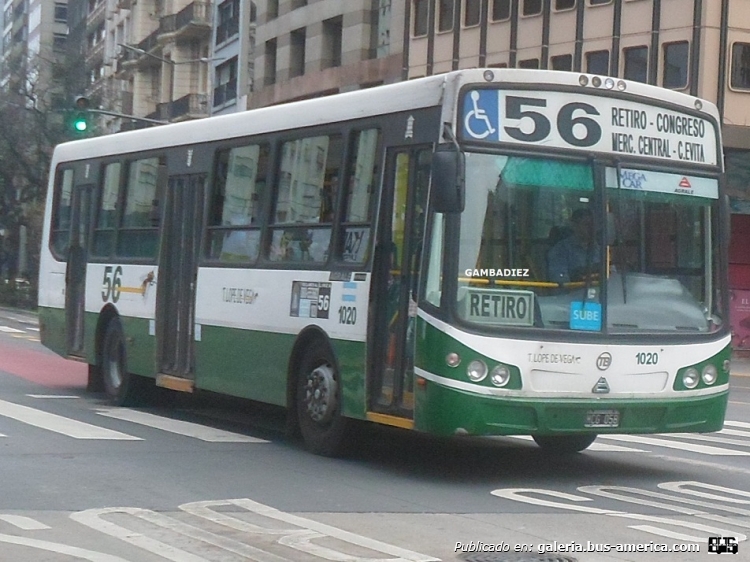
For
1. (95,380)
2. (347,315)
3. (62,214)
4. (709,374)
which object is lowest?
(95,380)

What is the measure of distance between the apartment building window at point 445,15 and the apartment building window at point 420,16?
605mm

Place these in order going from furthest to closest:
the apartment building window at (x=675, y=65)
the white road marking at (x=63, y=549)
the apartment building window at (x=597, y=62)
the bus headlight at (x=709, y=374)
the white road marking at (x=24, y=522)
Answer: the apartment building window at (x=597, y=62), the apartment building window at (x=675, y=65), the bus headlight at (x=709, y=374), the white road marking at (x=24, y=522), the white road marking at (x=63, y=549)

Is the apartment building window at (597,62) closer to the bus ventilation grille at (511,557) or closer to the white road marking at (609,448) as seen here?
the white road marking at (609,448)

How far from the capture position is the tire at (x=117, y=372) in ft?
54.9

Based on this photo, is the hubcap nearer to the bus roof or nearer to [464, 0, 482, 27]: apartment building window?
the bus roof

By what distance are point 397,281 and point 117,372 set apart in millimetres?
6607

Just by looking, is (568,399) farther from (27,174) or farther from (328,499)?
(27,174)

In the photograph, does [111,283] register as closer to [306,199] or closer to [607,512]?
[306,199]

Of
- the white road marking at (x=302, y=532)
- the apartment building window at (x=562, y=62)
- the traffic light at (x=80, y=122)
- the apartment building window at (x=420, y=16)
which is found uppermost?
the apartment building window at (x=420, y=16)

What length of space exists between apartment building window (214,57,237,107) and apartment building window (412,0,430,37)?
14.8 meters

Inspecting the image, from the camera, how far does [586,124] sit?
1116 centimetres

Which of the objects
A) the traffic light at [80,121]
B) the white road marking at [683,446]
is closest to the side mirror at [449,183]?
the white road marking at [683,446]

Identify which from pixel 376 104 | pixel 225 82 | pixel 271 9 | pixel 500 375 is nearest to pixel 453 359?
pixel 500 375

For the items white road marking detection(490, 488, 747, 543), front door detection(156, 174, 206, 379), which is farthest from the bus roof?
white road marking detection(490, 488, 747, 543)
